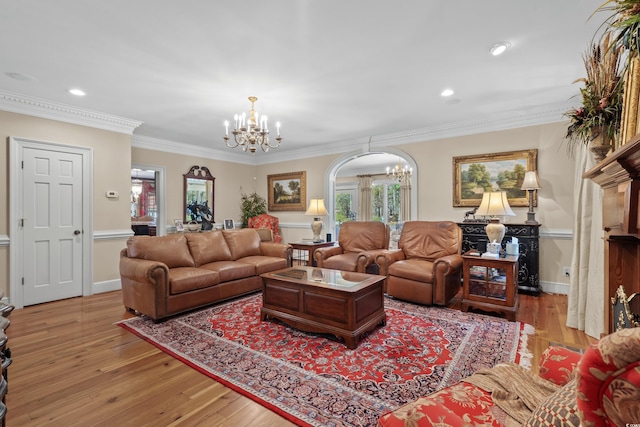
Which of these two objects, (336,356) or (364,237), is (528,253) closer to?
(364,237)

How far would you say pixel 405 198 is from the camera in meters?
9.17

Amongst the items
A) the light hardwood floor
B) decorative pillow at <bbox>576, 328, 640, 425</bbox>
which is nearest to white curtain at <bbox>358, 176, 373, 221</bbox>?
the light hardwood floor

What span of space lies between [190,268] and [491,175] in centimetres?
454

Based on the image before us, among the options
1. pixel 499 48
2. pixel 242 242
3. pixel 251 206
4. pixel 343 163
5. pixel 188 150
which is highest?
pixel 499 48

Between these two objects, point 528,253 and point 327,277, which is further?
point 528,253

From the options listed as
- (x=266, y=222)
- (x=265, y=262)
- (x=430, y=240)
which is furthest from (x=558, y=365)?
(x=266, y=222)

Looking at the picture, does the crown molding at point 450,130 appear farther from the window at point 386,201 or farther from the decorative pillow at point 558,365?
the decorative pillow at point 558,365

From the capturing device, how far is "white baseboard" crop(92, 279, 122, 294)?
443 cm

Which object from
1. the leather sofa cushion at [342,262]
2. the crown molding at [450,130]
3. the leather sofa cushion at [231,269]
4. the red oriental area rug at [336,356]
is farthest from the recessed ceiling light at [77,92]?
the crown molding at [450,130]

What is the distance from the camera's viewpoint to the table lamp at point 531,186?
4125 mm

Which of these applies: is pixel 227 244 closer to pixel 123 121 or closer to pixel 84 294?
pixel 84 294

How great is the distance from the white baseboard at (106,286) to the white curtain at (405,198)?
733 centimetres

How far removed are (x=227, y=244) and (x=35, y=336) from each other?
2257 mm

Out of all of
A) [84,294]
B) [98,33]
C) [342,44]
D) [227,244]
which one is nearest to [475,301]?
[342,44]
